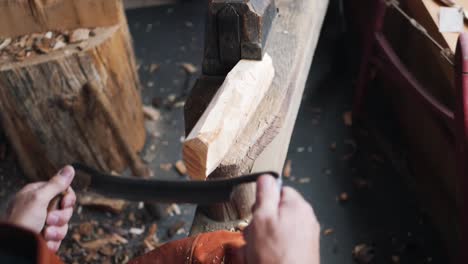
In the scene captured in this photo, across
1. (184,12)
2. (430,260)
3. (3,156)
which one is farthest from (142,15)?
(430,260)

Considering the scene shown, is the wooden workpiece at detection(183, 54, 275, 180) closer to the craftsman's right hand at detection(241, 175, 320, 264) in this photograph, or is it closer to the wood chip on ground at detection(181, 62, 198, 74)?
the craftsman's right hand at detection(241, 175, 320, 264)

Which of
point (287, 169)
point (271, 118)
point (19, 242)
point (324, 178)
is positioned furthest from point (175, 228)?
point (19, 242)

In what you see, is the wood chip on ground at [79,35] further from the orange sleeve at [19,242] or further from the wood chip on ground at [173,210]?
the orange sleeve at [19,242]

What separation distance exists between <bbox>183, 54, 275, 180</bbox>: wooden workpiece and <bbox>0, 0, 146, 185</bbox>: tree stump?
40.5 inches

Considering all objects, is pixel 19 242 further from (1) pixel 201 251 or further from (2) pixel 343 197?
(2) pixel 343 197

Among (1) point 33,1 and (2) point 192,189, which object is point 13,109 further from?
(2) point 192,189

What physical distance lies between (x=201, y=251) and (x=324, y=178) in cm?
149

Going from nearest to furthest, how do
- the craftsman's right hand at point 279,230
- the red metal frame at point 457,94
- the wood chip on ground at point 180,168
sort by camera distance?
the craftsman's right hand at point 279,230 < the red metal frame at point 457,94 < the wood chip on ground at point 180,168

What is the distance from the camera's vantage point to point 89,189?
4.29 ft

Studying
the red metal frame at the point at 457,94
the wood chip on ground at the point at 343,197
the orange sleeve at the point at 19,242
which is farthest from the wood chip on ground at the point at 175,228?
the orange sleeve at the point at 19,242

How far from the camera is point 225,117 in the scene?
1.35m

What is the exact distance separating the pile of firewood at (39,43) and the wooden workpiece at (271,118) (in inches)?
37.0

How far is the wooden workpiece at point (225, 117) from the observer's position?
1277 mm

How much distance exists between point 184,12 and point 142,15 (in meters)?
0.32
